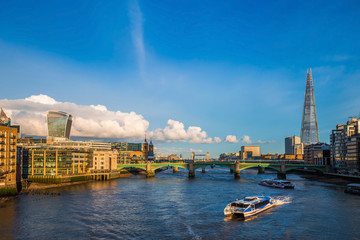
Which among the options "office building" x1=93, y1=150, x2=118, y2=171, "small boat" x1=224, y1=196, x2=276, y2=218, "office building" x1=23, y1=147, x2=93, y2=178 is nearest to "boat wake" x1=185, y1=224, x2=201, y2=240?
"small boat" x1=224, y1=196, x2=276, y2=218

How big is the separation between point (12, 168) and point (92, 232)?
56432mm

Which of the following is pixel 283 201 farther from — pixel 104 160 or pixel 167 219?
pixel 104 160

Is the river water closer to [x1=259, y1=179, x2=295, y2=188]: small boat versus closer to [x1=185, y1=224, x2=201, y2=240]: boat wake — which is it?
[x1=185, y1=224, x2=201, y2=240]: boat wake

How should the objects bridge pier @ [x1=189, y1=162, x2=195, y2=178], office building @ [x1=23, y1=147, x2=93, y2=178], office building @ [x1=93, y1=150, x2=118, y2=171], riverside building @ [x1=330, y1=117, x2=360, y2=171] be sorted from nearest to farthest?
office building @ [x1=23, y1=147, x2=93, y2=178] → riverside building @ [x1=330, y1=117, x2=360, y2=171] → office building @ [x1=93, y1=150, x2=118, y2=171] → bridge pier @ [x1=189, y1=162, x2=195, y2=178]

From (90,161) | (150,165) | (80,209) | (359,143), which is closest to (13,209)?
(80,209)

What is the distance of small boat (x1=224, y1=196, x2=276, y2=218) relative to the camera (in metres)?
61.6

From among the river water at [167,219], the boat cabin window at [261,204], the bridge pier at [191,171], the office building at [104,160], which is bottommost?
the bridge pier at [191,171]

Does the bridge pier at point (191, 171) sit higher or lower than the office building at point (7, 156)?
lower

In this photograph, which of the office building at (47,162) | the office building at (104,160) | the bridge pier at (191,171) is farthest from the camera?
the bridge pier at (191,171)

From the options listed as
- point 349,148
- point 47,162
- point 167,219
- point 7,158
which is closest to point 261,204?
point 167,219

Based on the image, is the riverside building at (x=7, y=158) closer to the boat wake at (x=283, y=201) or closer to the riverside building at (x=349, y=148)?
the boat wake at (x=283, y=201)

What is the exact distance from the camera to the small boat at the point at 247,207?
61625 millimetres

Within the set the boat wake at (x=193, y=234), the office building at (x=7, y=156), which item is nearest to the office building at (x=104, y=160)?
the office building at (x=7, y=156)

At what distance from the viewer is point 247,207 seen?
63.2m
